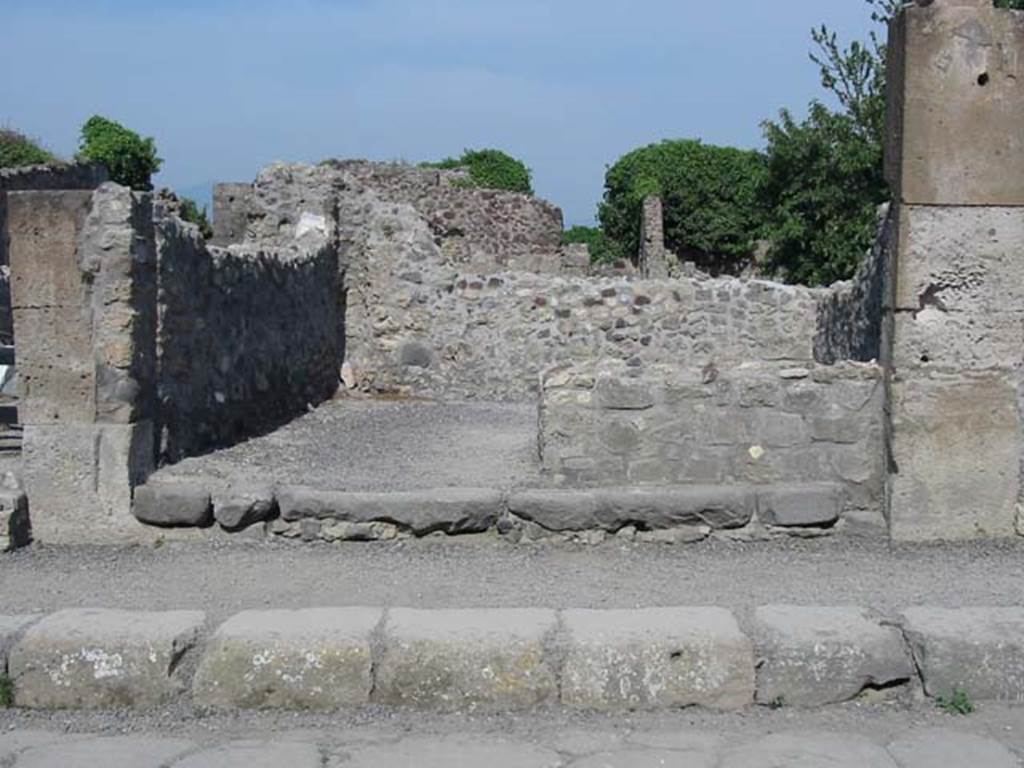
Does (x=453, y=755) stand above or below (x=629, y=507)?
below

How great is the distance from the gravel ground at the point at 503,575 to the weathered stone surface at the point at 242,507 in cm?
10

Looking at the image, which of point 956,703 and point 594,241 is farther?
point 594,241

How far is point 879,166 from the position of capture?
19.9 metres

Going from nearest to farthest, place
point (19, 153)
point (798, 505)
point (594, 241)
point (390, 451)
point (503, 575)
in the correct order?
point (503, 575) → point (798, 505) → point (390, 451) → point (19, 153) → point (594, 241)

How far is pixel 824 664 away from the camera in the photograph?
4379 mm

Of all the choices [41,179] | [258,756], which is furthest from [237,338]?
[41,179]

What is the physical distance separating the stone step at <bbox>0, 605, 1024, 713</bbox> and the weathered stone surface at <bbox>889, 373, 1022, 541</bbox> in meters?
1.57

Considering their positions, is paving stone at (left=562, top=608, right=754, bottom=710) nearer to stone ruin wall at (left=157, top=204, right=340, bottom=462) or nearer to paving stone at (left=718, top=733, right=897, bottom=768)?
paving stone at (left=718, top=733, right=897, bottom=768)

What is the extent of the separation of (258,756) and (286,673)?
43 centimetres

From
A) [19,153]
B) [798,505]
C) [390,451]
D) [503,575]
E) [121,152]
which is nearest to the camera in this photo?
[503,575]

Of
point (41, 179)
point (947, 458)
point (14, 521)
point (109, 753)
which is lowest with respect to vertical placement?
point (109, 753)

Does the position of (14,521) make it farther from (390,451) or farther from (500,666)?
(500,666)

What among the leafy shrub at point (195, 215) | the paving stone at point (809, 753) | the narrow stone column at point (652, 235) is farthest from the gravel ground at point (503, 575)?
the narrow stone column at point (652, 235)

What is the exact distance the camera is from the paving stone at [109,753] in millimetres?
3898
